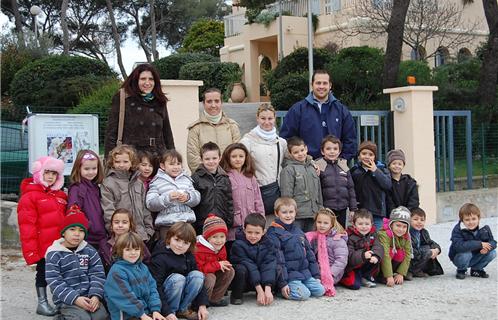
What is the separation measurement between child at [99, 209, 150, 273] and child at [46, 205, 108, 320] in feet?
0.67

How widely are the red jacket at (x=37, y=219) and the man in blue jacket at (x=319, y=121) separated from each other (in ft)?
8.57

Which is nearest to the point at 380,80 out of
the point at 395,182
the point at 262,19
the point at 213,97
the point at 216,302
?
the point at 395,182

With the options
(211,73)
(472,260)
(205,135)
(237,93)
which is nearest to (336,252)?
(472,260)

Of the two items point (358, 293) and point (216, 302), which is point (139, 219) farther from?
point (358, 293)

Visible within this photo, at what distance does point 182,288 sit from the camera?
4.84m

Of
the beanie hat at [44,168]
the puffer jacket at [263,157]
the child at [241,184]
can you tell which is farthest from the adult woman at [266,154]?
the beanie hat at [44,168]

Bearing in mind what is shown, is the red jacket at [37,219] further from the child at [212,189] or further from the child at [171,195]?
the child at [212,189]

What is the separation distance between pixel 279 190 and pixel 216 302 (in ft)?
4.29

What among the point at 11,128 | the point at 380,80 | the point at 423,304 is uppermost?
the point at 380,80

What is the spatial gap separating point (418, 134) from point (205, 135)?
4385mm

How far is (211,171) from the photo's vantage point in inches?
218

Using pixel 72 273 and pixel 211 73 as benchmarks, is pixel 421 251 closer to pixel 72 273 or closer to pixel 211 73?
pixel 72 273

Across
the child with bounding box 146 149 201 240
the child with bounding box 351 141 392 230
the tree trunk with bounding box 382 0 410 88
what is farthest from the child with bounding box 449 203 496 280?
the tree trunk with bounding box 382 0 410 88

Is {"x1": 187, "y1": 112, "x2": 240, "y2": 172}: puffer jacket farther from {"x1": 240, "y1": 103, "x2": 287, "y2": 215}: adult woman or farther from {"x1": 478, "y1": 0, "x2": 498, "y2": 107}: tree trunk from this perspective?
{"x1": 478, "y1": 0, "x2": 498, "y2": 107}: tree trunk
